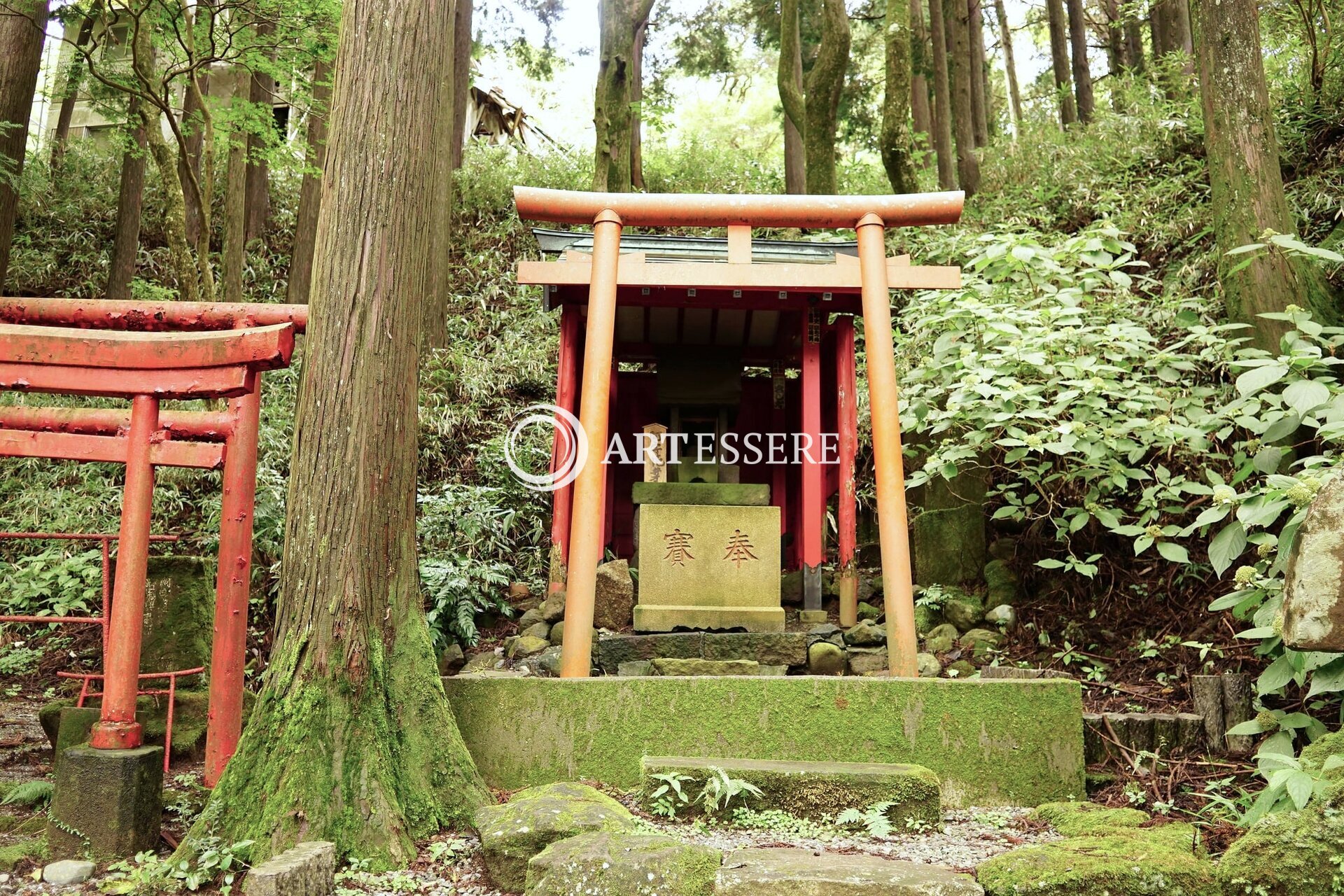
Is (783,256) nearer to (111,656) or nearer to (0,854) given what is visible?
(111,656)

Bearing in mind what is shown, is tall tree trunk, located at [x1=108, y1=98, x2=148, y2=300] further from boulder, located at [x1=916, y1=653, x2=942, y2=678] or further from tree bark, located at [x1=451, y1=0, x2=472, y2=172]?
boulder, located at [x1=916, y1=653, x2=942, y2=678]

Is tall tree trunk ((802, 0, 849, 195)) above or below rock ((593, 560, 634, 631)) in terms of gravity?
above

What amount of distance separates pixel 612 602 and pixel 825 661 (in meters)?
1.50

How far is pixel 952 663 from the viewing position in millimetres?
5930

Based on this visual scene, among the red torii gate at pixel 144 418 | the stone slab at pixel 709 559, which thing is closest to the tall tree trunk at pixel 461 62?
the stone slab at pixel 709 559

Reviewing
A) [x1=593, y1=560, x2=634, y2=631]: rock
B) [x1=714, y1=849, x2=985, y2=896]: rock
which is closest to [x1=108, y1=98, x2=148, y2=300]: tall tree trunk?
[x1=593, y1=560, x2=634, y2=631]: rock

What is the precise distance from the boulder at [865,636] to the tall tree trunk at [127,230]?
9.33 meters

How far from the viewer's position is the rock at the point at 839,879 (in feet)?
9.45

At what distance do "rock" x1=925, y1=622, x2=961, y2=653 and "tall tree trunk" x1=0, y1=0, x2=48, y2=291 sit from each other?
6904 mm

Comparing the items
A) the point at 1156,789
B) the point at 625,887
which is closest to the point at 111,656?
the point at 625,887

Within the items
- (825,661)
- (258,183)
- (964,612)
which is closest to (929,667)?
(825,661)

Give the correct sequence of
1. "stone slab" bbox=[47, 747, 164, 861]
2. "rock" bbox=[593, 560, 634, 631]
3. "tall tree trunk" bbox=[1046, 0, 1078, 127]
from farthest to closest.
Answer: "tall tree trunk" bbox=[1046, 0, 1078, 127] → "rock" bbox=[593, 560, 634, 631] → "stone slab" bbox=[47, 747, 164, 861]

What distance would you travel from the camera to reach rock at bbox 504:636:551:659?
20.1 ft

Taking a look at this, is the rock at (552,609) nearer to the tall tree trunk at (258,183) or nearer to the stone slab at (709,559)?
the stone slab at (709,559)
